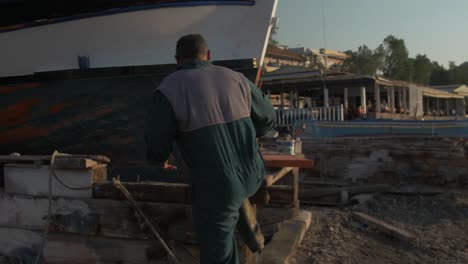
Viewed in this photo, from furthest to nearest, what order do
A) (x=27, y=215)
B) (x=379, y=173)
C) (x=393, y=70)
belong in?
(x=393, y=70), (x=379, y=173), (x=27, y=215)

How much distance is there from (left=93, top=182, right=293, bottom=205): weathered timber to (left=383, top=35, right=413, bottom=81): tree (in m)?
58.7

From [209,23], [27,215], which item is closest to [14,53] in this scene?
[209,23]

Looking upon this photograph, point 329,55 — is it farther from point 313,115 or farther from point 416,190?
point 416,190

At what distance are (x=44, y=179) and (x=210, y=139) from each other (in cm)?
169

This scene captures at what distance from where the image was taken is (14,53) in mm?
4984

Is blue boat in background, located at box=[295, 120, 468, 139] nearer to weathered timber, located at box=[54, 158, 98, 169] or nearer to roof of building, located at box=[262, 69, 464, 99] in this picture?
roof of building, located at box=[262, 69, 464, 99]

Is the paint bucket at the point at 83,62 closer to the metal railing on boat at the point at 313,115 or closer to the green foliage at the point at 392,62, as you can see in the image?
the metal railing on boat at the point at 313,115

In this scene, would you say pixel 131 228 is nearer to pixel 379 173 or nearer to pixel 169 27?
pixel 169 27

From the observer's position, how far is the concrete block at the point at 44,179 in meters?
3.10

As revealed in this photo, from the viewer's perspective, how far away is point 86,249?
10.1 feet

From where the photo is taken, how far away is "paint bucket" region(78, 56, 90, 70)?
479 cm

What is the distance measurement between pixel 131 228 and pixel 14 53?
10.0 ft

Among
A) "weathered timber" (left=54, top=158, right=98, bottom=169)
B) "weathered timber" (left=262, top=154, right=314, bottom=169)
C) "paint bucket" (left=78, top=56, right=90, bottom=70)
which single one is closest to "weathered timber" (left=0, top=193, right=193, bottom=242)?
"weathered timber" (left=54, top=158, right=98, bottom=169)

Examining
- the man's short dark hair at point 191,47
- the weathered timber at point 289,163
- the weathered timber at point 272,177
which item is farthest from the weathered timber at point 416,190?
the man's short dark hair at point 191,47
